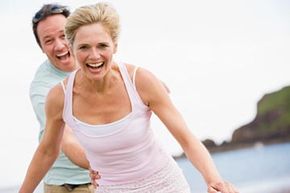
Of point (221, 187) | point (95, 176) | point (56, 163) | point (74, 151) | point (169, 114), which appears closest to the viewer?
point (221, 187)

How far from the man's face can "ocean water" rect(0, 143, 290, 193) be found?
2.98 metres

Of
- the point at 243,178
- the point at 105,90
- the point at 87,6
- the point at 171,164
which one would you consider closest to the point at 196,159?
the point at 171,164

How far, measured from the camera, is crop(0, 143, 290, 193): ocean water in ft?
18.3

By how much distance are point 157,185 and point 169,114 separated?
212 mm

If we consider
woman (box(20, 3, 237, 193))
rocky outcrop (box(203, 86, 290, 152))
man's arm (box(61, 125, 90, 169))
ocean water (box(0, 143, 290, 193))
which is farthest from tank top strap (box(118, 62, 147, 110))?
rocky outcrop (box(203, 86, 290, 152))

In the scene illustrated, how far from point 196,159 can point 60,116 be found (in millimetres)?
402

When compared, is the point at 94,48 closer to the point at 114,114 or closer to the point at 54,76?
the point at 114,114

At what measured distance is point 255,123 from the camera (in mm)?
7195

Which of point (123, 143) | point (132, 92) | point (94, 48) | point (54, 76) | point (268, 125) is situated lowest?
point (123, 143)

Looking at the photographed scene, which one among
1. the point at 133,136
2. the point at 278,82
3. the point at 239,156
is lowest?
the point at 133,136

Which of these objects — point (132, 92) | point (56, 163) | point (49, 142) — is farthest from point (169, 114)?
point (56, 163)

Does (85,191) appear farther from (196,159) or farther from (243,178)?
(243,178)

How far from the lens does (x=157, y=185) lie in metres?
1.94

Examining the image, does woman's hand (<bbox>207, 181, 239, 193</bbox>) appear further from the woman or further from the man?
the man
